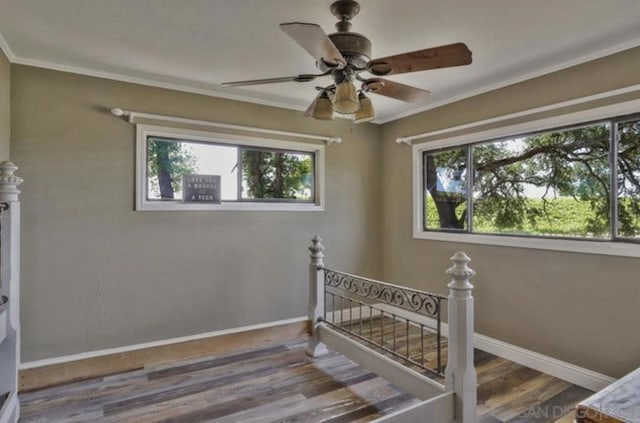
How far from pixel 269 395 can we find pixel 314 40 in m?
2.28

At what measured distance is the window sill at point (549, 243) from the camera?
8.07ft

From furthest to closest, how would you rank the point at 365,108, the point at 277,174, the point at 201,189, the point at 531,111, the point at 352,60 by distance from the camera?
the point at 277,174
the point at 201,189
the point at 531,111
the point at 365,108
the point at 352,60

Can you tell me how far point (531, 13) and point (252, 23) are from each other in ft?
5.39

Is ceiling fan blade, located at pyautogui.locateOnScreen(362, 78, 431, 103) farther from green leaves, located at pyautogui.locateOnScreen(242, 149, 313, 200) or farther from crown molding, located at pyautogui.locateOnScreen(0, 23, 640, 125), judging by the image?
green leaves, located at pyautogui.locateOnScreen(242, 149, 313, 200)

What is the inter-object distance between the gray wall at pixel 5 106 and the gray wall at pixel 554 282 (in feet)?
11.9

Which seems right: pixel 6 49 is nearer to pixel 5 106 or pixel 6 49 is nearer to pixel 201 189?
pixel 5 106

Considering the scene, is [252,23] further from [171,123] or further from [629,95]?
[629,95]

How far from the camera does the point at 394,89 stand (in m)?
2.19

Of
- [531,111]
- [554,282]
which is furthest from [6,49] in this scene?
[554,282]

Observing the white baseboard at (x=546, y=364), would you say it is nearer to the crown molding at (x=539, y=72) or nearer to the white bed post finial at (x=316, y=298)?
the white bed post finial at (x=316, y=298)

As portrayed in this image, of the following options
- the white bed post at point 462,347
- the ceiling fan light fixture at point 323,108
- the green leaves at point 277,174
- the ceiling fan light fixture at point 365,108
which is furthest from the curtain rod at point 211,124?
the white bed post at point 462,347

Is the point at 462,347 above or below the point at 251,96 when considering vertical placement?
below

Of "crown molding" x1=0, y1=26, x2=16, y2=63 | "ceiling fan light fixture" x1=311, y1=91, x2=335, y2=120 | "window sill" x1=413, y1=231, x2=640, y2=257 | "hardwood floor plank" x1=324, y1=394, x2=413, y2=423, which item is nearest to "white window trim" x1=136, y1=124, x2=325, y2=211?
"crown molding" x1=0, y1=26, x2=16, y2=63

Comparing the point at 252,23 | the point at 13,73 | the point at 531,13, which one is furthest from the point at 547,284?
the point at 13,73
